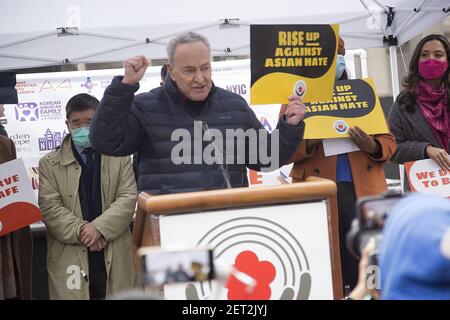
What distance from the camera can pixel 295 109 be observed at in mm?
3922

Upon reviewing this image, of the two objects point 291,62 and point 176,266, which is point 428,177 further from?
point 176,266

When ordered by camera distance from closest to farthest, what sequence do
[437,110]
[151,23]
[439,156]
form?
[439,156], [437,110], [151,23]

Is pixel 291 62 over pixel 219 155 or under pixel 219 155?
over

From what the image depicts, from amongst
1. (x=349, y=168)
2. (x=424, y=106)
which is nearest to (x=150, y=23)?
(x=424, y=106)

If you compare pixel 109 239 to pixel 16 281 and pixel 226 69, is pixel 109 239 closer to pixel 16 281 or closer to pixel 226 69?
pixel 16 281

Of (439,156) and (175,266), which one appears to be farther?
(439,156)

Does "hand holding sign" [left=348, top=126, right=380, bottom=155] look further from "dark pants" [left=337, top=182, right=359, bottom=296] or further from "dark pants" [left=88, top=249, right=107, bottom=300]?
"dark pants" [left=88, top=249, right=107, bottom=300]

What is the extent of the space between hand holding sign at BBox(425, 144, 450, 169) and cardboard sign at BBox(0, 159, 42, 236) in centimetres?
238

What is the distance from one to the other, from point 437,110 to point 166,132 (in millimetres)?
2075

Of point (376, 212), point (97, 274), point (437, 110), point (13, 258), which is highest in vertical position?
point (437, 110)

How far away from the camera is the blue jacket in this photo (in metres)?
3.79

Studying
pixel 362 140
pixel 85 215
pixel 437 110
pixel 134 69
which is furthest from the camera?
pixel 85 215

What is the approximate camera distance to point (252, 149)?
4.00m

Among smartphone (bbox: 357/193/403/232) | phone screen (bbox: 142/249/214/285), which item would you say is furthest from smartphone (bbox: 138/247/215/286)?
smartphone (bbox: 357/193/403/232)
